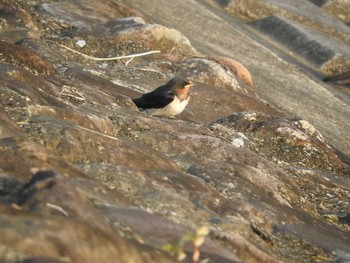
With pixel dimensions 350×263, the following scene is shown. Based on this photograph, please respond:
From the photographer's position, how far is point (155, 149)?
7.27m

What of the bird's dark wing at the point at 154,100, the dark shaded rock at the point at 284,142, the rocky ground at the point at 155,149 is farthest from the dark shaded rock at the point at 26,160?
the dark shaded rock at the point at 284,142

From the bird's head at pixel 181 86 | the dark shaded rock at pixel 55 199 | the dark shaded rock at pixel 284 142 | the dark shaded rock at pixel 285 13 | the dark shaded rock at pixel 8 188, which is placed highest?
the dark shaded rock at pixel 55 199

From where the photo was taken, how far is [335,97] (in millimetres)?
15008

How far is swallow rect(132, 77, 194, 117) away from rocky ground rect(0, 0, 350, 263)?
165 mm

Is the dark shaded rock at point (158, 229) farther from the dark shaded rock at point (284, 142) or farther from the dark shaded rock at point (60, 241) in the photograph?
the dark shaded rock at point (284, 142)

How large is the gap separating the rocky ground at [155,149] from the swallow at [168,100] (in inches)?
6.5

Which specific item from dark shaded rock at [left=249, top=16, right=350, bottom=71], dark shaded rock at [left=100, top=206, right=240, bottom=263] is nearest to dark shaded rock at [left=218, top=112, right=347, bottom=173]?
dark shaded rock at [left=100, top=206, right=240, bottom=263]

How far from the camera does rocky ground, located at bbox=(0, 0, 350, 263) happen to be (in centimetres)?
444

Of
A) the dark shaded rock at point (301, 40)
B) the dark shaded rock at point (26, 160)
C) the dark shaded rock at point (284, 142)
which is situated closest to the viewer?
the dark shaded rock at point (26, 160)

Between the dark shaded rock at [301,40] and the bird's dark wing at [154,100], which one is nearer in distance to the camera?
the bird's dark wing at [154,100]

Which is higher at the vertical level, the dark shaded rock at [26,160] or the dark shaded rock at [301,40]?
the dark shaded rock at [26,160]

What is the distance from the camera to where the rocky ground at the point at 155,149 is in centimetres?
444

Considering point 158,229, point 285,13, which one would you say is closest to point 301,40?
point 285,13

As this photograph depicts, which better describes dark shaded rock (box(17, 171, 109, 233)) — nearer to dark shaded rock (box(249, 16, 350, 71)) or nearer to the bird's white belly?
the bird's white belly
